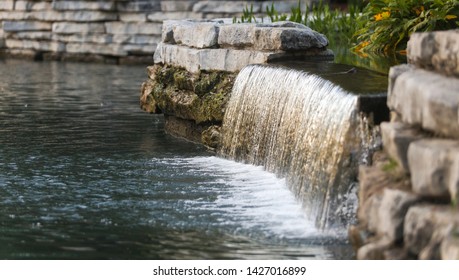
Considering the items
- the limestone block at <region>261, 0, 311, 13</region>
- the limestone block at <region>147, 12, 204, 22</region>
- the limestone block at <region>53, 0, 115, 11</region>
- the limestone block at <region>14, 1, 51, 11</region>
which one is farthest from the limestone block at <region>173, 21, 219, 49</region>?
the limestone block at <region>14, 1, 51, 11</region>

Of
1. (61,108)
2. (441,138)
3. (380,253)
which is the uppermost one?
(441,138)

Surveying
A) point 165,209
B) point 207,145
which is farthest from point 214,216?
point 207,145

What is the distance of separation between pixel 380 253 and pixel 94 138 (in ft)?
22.5

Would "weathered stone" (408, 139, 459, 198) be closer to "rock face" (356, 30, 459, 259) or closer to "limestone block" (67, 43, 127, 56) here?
"rock face" (356, 30, 459, 259)

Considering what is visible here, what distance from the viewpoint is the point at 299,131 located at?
9219mm

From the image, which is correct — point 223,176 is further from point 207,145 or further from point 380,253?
point 380,253

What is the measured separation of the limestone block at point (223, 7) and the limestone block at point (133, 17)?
137 centimetres

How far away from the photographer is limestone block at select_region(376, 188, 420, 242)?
5809 mm

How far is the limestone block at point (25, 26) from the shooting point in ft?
80.3

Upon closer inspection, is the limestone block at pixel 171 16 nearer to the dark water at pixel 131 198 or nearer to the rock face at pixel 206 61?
the dark water at pixel 131 198

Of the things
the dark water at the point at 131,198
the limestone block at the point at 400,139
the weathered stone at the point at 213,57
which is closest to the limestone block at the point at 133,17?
the dark water at the point at 131,198

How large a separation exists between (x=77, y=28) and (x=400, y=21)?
12.4m

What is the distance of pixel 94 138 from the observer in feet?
40.5

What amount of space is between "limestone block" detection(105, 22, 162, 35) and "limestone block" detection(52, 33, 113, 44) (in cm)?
20
